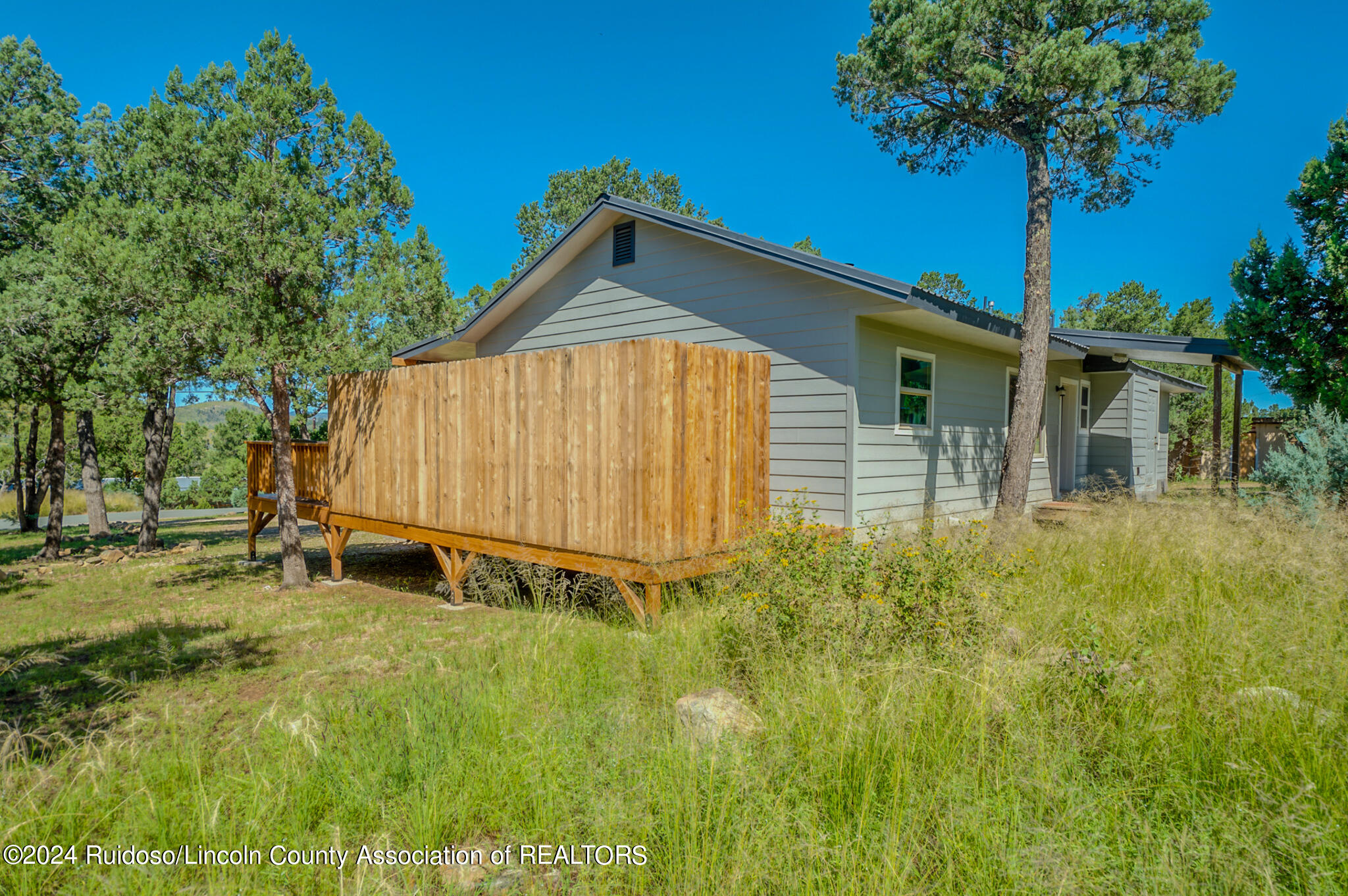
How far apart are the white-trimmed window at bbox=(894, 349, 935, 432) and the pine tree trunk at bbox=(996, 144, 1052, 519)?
1.18 metres

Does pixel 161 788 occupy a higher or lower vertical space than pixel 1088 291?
lower

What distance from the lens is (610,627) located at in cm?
521

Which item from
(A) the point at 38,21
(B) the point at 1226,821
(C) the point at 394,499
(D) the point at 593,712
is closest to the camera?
(B) the point at 1226,821

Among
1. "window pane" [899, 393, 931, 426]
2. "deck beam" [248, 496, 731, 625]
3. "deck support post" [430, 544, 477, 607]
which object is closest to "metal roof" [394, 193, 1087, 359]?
"window pane" [899, 393, 931, 426]

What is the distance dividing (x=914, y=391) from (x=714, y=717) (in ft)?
20.8

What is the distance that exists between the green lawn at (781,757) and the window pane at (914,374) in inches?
149

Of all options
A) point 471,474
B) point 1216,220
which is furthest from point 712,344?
point 1216,220

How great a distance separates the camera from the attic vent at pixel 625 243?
908 centimetres

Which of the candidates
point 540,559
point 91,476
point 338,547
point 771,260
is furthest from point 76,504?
point 771,260

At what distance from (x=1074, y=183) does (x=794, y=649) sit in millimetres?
10550

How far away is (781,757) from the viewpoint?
2686mm

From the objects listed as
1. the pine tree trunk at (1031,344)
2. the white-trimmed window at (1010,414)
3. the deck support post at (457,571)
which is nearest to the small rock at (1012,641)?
the pine tree trunk at (1031,344)

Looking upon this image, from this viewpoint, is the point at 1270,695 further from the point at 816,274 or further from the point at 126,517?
the point at 126,517

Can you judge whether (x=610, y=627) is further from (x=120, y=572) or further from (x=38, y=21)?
(x=38, y=21)
